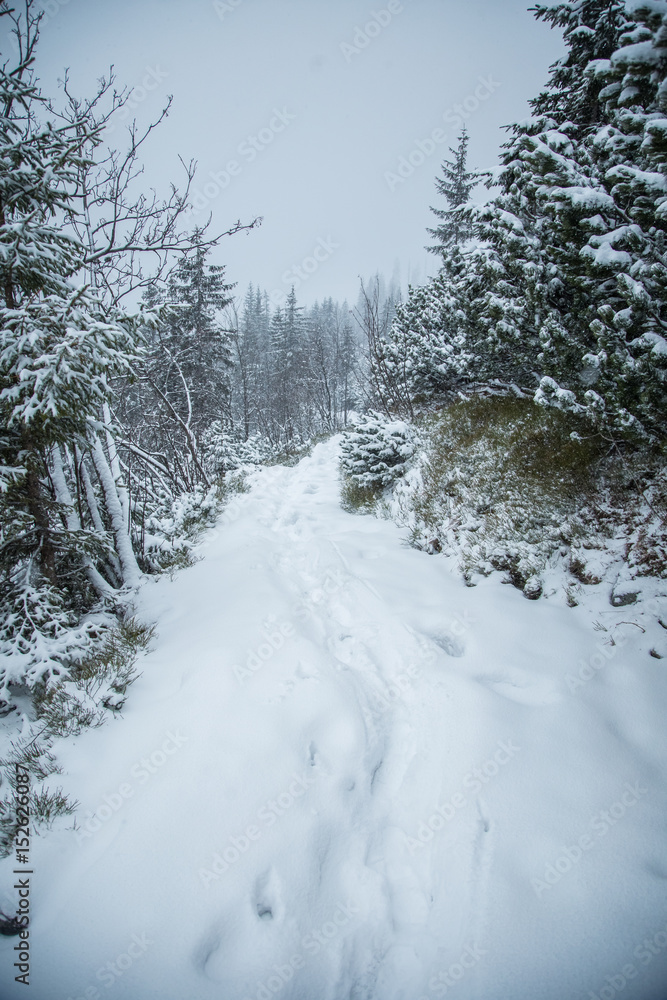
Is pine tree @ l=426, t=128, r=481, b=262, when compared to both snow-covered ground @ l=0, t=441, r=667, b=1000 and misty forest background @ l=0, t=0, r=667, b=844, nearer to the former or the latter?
misty forest background @ l=0, t=0, r=667, b=844

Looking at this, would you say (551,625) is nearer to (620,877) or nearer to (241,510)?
(620,877)

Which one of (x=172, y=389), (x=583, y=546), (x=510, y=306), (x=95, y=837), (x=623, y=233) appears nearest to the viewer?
(x=95, y=837)

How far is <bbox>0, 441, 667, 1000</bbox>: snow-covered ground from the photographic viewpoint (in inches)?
63.6

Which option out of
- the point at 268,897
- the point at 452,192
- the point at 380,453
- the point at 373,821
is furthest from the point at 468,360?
the point at 452,192

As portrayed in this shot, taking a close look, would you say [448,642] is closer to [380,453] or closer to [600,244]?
[600,244]

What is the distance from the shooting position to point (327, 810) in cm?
214

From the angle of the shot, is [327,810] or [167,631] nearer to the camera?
[327,810]

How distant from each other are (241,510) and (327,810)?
221 inches

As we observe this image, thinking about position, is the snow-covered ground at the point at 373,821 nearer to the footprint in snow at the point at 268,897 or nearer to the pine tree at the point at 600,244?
the footprint in snow at the point at 268,897

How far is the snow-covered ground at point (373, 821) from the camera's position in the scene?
162 cm

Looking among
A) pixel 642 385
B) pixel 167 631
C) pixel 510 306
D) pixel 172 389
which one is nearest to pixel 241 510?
pixel 167 631

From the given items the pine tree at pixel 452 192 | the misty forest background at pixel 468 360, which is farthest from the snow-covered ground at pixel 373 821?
the pine tree at pixel 452 192

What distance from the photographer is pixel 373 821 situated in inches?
85.8

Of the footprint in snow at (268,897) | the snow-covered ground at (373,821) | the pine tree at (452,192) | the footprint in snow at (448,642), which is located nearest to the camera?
the snow-covered ground at (373,821)
